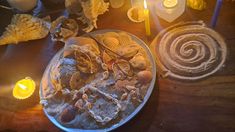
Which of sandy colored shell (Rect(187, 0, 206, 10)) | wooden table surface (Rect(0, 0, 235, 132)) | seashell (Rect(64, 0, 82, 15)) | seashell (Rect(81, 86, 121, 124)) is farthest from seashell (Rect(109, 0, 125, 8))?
seashell (Rect(81, 86, 121, 124))

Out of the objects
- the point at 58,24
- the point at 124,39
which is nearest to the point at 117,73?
the point at 124,39

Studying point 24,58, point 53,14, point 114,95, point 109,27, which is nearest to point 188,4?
point 109,27

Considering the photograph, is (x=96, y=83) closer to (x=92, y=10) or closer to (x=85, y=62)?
(x=85, y=62)

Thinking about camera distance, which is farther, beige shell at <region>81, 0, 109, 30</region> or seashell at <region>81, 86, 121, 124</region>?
beige shell at <region>81, 0, 109, 30</region>

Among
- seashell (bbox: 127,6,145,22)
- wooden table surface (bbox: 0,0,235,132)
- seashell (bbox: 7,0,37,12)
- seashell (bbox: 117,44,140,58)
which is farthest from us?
seashell (bbox: 7,0,37,12)

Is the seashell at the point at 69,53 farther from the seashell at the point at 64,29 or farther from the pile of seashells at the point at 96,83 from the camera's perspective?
the seashell at the point at 64,29

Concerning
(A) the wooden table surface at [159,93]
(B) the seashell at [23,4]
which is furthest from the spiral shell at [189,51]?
(B) the seashell at [23,4]

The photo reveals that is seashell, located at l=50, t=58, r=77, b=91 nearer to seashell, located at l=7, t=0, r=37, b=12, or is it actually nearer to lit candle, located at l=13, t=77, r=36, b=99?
lit candle, located at l=13, t=77, r=36, b=99
